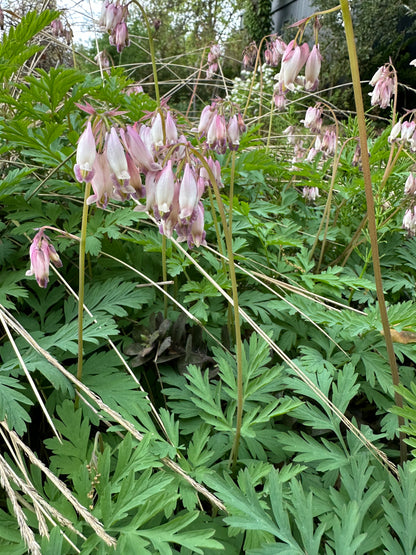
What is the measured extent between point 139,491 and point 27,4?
5867 mm

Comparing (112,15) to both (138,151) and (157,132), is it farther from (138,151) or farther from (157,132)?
(138,151)

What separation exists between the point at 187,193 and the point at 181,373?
711 millimetres

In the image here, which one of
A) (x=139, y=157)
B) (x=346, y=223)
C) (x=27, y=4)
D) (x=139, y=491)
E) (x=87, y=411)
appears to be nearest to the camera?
(x=139, y=491)

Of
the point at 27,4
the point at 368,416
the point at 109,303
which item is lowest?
the point at 368,416

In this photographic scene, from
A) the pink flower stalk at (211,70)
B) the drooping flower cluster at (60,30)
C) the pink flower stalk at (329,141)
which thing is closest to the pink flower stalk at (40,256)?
the pink flower stalk at (329,141)

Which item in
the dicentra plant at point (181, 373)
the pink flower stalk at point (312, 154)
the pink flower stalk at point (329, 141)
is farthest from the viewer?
the pink flower stalk at point (312, 154)

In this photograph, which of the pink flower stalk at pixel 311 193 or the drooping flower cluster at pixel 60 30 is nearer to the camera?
the pink flower stalk at pixel 311 193

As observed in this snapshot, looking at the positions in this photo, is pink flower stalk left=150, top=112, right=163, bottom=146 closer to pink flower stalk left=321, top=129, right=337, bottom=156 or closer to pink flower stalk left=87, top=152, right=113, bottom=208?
pink flower stalk left=87, top=152, right=113, bottom=208

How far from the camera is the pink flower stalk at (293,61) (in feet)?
5.44

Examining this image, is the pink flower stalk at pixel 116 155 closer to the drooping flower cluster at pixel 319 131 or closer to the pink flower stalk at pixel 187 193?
the pink flower stalk at pixel 187 193

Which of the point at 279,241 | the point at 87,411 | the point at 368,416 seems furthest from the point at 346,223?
the point at 87,411

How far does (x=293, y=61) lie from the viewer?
5.43 ft

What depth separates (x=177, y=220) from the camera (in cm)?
121

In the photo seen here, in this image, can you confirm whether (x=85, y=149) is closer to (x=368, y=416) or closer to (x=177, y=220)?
(x=177, y=220)
